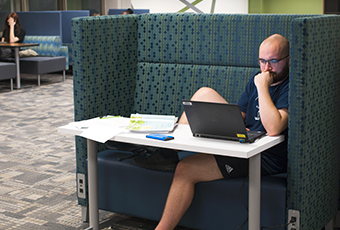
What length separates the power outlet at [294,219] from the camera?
1949 millimetres

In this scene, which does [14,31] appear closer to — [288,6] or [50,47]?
[50,47]

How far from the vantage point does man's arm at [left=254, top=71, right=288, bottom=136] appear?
6.25ft

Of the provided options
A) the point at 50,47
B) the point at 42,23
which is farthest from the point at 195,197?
the point at 42,23

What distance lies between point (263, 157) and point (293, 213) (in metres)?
0.28

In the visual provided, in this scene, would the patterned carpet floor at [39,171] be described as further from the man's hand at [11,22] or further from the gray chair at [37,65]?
the man's hand at [11,22]

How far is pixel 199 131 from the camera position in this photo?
6.11 ft

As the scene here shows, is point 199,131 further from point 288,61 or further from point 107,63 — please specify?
point 107,63

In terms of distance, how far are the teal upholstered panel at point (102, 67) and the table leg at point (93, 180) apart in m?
0.28

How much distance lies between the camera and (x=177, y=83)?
2.67m

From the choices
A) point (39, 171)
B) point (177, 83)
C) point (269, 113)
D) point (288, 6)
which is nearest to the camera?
point (269, 113)

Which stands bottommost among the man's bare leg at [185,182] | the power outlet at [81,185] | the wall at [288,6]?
the power outlet at [81,185]

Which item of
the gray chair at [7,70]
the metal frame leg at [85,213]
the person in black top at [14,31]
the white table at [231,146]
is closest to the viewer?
the white table at [231,146]

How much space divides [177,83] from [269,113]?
86cm

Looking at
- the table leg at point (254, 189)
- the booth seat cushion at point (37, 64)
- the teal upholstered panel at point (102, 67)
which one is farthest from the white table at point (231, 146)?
the booth seat cushion at point (37, 64)
